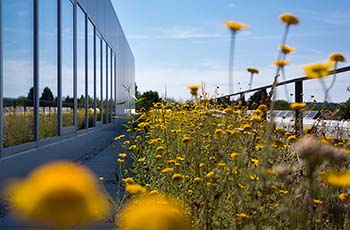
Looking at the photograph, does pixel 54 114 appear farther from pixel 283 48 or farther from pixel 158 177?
pixel 283 48

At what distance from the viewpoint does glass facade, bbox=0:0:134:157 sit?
4.23 m

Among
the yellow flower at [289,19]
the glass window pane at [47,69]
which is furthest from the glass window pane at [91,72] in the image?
the yellow flower at [289,19]

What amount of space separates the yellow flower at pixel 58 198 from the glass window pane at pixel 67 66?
6243 millimetres

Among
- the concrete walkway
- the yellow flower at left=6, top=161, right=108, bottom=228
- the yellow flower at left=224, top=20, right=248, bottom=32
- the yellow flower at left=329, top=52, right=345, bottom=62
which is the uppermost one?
the yellow flower at left=224, top=20, right=248, bottom=32

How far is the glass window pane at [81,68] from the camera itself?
8039mm

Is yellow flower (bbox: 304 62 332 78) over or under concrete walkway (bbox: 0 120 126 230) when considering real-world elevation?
over

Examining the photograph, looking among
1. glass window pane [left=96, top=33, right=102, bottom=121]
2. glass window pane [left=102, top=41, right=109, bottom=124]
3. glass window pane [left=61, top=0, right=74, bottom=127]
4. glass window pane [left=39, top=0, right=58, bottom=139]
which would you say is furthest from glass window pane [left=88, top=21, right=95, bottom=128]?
glass window pane [left=39, top=0, right=58, bottom=139]

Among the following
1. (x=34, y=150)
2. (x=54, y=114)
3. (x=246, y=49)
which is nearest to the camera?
(x=246, y=49)

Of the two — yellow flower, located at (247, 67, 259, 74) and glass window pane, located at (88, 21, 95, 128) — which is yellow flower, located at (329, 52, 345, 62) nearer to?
yellow flower, located at (247, 67, 259, 74)

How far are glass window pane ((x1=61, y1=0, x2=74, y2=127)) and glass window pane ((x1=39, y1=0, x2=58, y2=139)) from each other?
54 cm

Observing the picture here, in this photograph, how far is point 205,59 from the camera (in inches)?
161

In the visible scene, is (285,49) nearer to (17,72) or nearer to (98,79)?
(17,72)

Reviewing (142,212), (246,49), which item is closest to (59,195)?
(142,212)

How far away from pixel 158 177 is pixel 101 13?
883 cm
